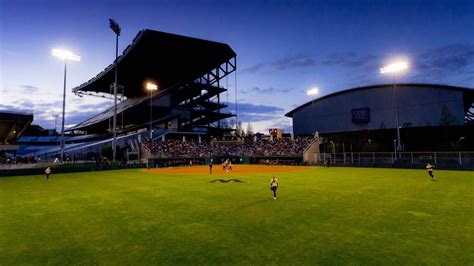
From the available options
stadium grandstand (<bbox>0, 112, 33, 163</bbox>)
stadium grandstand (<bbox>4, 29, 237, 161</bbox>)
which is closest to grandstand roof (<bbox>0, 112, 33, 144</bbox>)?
stadium grandstand (<bbox>0, 112, 33, 163</bbox>)

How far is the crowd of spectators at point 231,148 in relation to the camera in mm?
48950

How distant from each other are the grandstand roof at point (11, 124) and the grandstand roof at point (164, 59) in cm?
2813

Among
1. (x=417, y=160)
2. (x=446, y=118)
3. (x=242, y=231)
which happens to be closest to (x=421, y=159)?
(x=417, y=160)

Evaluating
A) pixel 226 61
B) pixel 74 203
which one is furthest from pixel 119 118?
pixel 74 203

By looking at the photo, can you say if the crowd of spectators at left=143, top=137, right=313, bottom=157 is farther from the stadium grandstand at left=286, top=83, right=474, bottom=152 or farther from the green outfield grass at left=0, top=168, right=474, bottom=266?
the green outfield grass at left=0, top=168, right=474, bottom=266

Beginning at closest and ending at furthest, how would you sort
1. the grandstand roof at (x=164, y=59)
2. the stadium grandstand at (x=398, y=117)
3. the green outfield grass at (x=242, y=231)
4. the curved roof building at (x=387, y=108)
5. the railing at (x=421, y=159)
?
the green outfield grass at (x=242, y=231) < the railing at (x=421, y=159) < the stadium grandstand at (x=398, y=117) < the curved roof building at (x=387, y=108) < the grandstand roof at (x=164, y=59)

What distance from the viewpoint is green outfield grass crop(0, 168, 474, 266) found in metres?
5.97

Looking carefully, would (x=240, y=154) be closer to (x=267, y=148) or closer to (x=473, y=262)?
(x=267, y=148)

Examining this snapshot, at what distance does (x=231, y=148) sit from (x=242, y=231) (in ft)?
170

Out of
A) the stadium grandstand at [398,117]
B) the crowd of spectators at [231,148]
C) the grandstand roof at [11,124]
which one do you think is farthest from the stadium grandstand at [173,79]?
the stadium grandstand at [398,117]

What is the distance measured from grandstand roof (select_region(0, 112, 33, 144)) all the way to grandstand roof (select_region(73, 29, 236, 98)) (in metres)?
28.1

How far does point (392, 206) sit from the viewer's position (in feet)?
36.8

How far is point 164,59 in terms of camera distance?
68188mm

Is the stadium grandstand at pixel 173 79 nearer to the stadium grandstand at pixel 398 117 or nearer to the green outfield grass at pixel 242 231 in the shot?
the stadium grandstand at pixel 398 117
